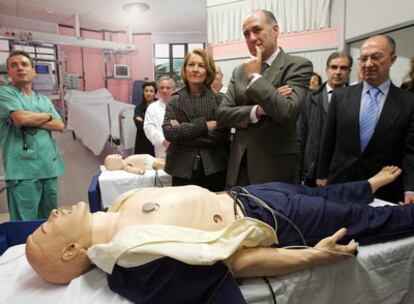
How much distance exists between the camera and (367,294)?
120 cm

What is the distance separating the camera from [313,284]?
3.65ft

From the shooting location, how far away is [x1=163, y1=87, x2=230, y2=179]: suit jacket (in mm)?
1867

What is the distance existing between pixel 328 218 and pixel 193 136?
0.90m

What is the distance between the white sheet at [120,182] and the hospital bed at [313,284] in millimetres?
957

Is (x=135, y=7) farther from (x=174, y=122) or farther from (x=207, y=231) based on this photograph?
(x=207, y=231)

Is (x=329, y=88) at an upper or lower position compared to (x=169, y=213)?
upper

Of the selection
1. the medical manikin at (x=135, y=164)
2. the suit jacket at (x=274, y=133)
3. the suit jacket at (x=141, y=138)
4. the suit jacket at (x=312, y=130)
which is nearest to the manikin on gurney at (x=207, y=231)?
the suit jacket at (x=274, y=133)

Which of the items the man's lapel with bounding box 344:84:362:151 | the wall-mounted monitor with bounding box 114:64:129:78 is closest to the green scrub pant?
the wall-mounted monitor with bounding box 114:64:129:78

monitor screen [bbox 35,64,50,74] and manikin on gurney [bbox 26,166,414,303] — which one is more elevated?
monitor screen [bbox 35,64,50,74]

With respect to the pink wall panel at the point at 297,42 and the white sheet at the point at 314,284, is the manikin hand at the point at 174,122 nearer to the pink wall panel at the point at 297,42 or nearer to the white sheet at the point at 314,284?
the white sheet at the point at 314,284

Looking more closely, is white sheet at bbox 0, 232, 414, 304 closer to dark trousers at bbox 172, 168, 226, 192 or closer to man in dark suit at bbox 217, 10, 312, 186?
man in dark suit at bbox 217, 10, 312, 186

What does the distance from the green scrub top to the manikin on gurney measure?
1.29 m

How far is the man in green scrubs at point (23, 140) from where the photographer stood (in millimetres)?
2199

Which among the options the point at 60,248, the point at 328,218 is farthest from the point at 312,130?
the point at 60,248
